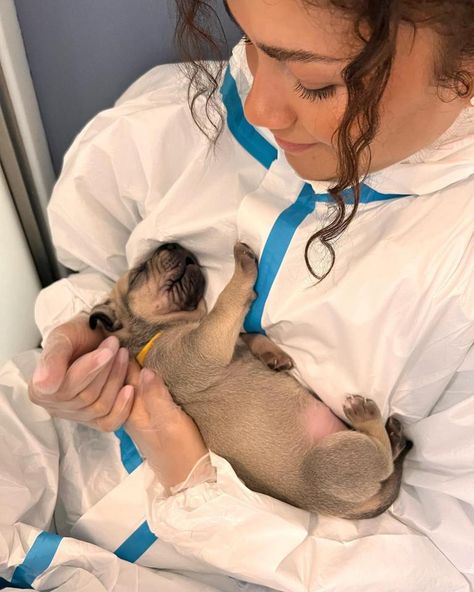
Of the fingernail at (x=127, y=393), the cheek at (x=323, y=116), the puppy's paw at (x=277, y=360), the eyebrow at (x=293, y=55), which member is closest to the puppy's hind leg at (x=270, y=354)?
the puppy's paw at (x=277, y=360)

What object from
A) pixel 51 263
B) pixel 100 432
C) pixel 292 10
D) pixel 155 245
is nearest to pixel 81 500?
pixel 100 432

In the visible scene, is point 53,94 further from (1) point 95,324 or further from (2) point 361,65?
(2) point 361,65

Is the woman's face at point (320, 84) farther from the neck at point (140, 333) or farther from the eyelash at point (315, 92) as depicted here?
the neck at point (140, 333)

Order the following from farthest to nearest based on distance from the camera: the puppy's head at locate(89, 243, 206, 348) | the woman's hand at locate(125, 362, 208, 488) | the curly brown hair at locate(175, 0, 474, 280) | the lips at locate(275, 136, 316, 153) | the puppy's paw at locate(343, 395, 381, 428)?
the puppy's head at locate(89, 243, 206, 348), the woman's hand at locate(125, 362, 208, 488), the puppy's paw at locate(343, 395, 381, 428), the lips at locate(275, 136, 316, 153), the curly brown hair at locate(175, 0, 474, 280)

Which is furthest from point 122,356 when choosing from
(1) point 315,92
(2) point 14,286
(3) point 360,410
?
(1) point 315,92

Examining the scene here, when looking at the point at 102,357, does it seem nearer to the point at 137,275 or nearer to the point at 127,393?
the point at 127,393

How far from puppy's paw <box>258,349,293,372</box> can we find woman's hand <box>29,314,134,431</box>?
11.3 inches

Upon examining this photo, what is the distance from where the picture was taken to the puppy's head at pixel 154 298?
4.07 feet

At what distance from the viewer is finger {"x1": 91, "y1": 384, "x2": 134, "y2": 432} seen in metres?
1.17

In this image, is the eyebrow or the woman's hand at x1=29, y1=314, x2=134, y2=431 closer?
the eyebrow

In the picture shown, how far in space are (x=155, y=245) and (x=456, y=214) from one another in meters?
0.63

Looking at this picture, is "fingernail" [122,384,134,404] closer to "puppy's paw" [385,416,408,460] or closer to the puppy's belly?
the puppy's belly

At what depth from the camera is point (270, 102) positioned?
741 millimetres

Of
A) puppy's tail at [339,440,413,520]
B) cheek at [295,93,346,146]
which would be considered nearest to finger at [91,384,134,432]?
puppy's tail at [339,440,413,520]
